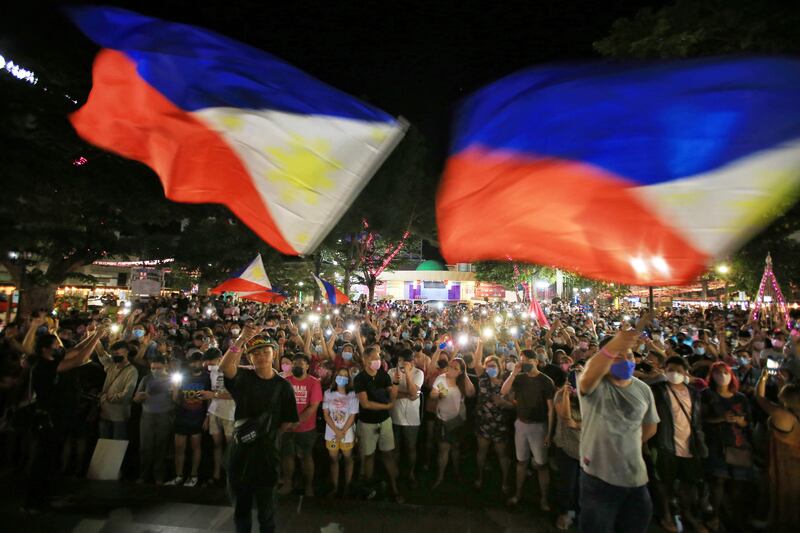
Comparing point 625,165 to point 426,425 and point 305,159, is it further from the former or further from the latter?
point 426,425

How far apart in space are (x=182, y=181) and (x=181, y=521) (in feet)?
12.1

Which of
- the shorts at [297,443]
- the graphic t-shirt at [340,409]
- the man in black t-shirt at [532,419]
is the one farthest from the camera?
the graphic t-shirt at [340,409]

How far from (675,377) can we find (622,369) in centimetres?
228

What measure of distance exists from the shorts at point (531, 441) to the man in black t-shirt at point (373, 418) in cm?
167

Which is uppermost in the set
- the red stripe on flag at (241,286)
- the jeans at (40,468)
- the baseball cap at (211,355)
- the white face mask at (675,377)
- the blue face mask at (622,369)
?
the red stripe on flag at (241,286)

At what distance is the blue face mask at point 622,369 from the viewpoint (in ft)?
11.3

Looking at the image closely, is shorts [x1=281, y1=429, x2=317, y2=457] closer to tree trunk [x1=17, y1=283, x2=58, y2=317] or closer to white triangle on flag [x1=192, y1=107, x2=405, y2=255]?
white triangle on flag [x1=192, y1=107, x2=405, y2=255]

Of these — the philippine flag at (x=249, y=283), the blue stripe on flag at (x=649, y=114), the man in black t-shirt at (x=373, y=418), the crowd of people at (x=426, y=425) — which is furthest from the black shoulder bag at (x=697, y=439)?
the philippine flag at (x=249, y=283)

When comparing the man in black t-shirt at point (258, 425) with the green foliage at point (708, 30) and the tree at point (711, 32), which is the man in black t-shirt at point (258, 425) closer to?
the tree at point (711, 32)

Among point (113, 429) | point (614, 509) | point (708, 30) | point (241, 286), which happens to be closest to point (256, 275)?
point (241, 286)

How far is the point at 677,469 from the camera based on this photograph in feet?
16.5

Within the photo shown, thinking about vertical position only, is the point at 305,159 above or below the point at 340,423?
above

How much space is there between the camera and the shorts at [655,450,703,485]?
195 inches

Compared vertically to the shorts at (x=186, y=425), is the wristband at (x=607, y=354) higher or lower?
higher
